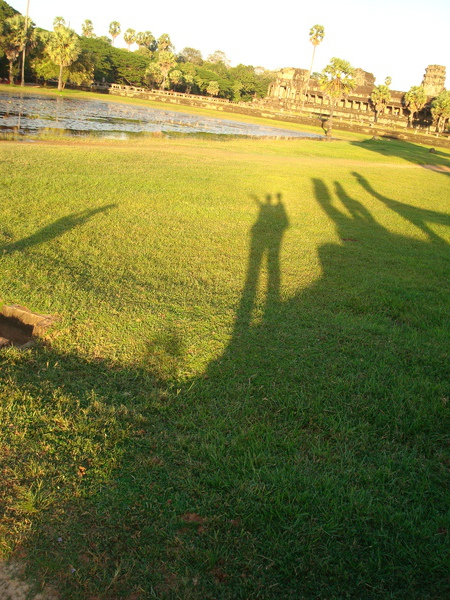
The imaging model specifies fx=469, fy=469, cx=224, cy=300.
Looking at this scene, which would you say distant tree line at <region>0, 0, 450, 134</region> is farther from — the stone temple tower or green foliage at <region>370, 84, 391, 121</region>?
the stone temple tower

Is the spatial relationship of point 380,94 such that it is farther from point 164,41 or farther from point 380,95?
point 164,41

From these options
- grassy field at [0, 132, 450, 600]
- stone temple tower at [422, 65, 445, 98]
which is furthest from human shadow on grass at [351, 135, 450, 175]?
stone temple tower at [422, 65, 445, 98]

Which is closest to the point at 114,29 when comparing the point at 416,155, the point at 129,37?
the point at 129,37

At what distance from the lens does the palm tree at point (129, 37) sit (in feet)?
347

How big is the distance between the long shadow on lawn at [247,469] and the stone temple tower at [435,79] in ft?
286

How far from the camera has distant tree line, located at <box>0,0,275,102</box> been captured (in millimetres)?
52344

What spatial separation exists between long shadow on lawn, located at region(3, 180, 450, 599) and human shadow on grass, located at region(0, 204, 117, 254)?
2422mm

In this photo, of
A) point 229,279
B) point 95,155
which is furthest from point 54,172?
point 229,279

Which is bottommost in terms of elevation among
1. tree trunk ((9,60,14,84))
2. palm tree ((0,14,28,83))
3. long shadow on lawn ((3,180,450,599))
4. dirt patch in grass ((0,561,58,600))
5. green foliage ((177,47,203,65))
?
dirt patch in grass ((0,561,58,600))

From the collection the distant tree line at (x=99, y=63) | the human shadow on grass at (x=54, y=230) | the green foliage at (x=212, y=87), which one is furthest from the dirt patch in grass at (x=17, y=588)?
the green foliage at (x=212, y=87)

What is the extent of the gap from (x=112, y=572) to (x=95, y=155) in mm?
12707

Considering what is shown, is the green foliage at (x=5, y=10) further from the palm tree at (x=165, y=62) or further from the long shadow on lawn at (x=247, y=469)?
the long shadow on lawn at (x=247, y=469)

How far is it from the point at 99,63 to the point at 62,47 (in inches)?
799

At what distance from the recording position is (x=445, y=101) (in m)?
61.9
